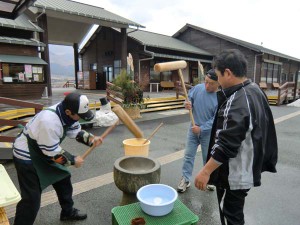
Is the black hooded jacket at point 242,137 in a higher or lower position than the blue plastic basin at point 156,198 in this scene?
higher

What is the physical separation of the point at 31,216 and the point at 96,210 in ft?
3.04

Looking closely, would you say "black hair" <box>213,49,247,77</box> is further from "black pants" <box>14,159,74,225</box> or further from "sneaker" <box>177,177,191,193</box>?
"sneaker" <box>177,177,191,193</box>

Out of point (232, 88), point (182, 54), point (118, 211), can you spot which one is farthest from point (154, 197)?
point (182, 54)

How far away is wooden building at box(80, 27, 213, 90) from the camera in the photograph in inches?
713

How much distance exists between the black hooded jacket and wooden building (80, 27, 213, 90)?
15.2 meters

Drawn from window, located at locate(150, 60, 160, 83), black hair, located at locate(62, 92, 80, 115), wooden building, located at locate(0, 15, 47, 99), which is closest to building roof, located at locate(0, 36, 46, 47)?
wooden building, located at locate(0, 15, 47, 99)

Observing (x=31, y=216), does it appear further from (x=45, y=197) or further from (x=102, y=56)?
(x=102, y=56)

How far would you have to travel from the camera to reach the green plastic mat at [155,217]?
6.61 ft

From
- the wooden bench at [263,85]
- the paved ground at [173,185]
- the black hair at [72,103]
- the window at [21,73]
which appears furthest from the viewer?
the wooden bench at [263,85]

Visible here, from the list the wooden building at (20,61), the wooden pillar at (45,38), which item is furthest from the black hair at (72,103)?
the wooden pillar at (45,38)

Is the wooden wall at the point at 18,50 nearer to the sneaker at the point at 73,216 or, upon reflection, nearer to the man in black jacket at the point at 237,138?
the sneaker at the point at 73,216

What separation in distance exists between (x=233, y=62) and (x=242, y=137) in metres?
0.58

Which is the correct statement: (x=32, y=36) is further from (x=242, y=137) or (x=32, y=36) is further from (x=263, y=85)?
(x=263, y=85)

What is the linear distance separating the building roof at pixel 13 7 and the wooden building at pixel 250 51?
1942 centimetres
